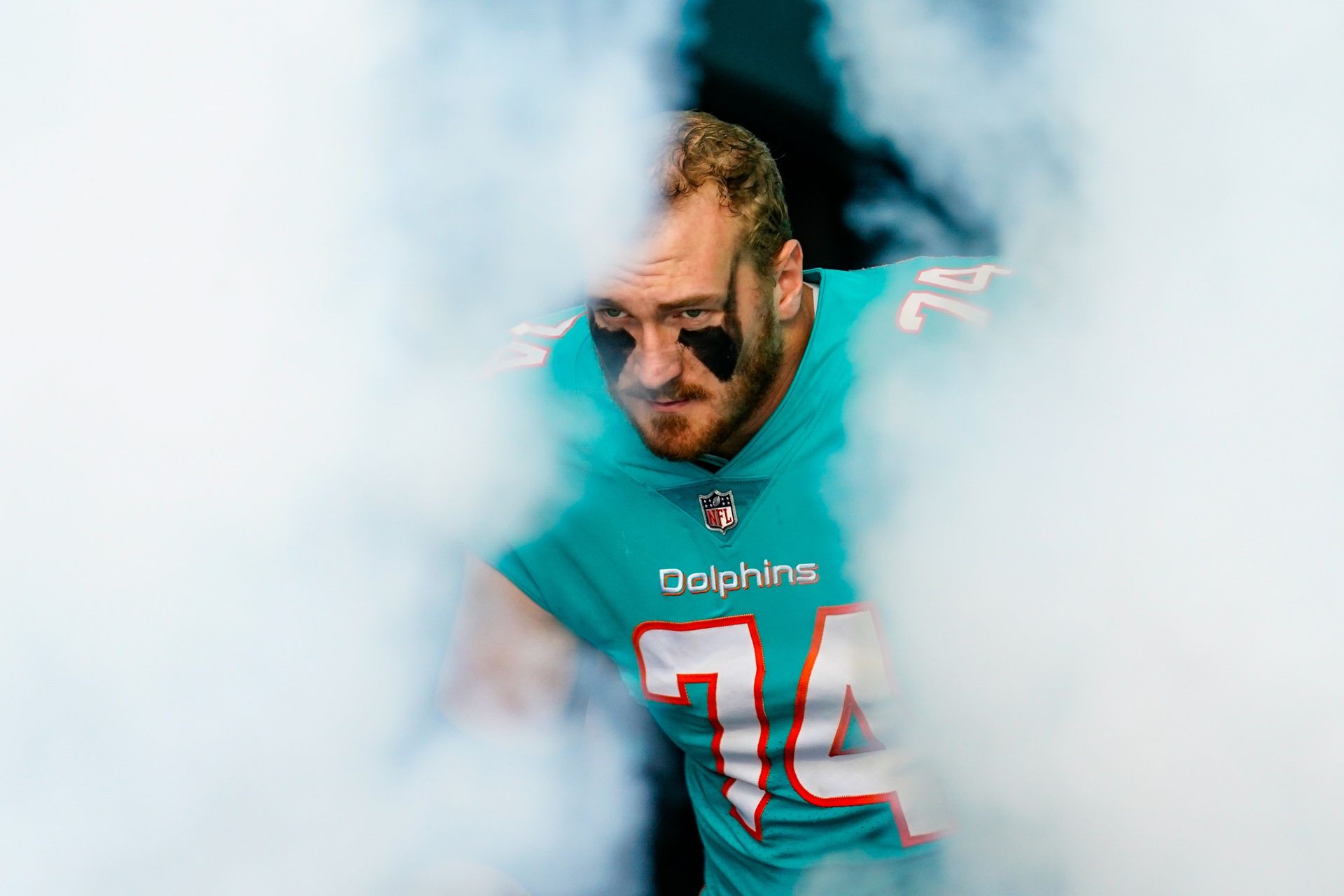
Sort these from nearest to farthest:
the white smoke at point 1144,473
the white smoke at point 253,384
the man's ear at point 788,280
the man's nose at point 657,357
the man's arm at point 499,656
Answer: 1. the white smoke at point 1144,473
2. the white smoke at point 253,384
3. the man's nose at point 657,357
4. the man's ear at point 788,280
5. the man's arm at point 499,656

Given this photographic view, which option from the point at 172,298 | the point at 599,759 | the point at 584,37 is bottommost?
the point at 599,759

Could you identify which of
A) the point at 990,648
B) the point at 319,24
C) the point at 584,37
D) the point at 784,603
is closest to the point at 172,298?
the point at 319,24

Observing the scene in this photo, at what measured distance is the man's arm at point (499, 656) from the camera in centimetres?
209

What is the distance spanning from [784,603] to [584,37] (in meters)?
0.92

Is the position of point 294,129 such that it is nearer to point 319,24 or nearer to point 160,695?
point 319,24

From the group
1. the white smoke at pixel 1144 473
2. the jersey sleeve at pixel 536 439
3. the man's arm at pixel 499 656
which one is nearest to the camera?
the white smoke at pixel 1144 473

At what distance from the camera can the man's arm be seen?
6.86 ft

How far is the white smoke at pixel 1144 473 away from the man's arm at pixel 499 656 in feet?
2.07

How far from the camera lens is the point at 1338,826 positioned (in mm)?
1412

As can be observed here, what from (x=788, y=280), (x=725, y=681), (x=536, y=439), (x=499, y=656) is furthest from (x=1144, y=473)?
(x=499, y=656)

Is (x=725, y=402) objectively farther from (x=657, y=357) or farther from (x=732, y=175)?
(x=732, y=175)

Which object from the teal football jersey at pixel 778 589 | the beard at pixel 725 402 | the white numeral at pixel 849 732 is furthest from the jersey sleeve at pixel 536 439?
the white numeral at pixel 849 732

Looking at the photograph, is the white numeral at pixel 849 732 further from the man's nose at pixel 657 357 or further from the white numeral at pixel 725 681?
the man's nose at pixel 657 357

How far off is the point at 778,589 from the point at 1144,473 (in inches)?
23.8
